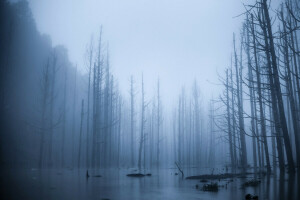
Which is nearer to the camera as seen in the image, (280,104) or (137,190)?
(137,190)

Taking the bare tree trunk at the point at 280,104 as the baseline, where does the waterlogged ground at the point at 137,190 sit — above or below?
below

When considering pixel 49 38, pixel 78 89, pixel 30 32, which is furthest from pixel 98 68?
pixel 78 89

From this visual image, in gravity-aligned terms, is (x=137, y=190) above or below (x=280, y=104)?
below

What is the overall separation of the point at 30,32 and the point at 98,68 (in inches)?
933

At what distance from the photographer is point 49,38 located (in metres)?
38.6

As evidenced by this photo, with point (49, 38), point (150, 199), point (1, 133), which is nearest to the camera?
point (150, 199)

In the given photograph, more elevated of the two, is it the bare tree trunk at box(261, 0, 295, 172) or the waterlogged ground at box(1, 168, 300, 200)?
the bare tree trunk at box(261, 0, 295, 172)

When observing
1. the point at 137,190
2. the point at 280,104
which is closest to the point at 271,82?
the point at 280,104

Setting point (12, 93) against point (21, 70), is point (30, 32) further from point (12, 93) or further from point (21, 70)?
point (12, 93)

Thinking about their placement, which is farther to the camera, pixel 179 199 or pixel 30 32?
pixel 30 32

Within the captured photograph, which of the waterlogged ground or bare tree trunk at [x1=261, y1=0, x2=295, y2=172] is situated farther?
bare tree trunk at [x1=261, y1=0, x2=295, y2=172]

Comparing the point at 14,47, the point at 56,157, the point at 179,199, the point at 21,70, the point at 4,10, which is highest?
the point at 4,10

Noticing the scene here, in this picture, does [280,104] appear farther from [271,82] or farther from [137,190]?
[137,190]

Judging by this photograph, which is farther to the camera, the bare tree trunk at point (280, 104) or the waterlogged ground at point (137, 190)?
the bare tree trunk at point (280, 104)
